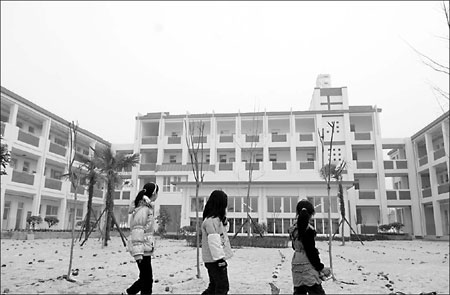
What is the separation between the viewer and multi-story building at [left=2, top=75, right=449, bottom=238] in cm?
3052

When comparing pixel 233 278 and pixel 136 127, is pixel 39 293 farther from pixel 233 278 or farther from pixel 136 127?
pixel 136 127

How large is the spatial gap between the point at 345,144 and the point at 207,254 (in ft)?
113

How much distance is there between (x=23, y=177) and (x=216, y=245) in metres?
26.8

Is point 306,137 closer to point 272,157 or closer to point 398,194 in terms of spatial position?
point 272,157

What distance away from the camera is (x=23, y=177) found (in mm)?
26484

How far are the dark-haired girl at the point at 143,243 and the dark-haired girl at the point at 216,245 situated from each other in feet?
3.65

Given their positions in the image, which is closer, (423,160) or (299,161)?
(423,160)

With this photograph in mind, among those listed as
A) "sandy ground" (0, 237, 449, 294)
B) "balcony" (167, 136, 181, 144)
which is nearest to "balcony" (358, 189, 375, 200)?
"balcony" (167, 136, 181, 144)

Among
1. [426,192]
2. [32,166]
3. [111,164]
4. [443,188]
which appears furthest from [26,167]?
[426,192]

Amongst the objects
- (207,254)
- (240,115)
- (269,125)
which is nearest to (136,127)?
(240,115)

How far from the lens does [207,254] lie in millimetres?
4258

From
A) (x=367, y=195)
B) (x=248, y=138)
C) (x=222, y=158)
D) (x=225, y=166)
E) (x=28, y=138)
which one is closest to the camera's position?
(x=28, y=138)

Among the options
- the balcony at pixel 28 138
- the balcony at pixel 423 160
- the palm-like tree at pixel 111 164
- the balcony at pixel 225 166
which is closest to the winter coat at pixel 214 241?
the palm-like tree at pixel 111 164

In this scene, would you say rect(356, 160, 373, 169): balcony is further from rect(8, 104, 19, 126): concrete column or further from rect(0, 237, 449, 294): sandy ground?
rect(8, 104, 19, 126): concrete column
